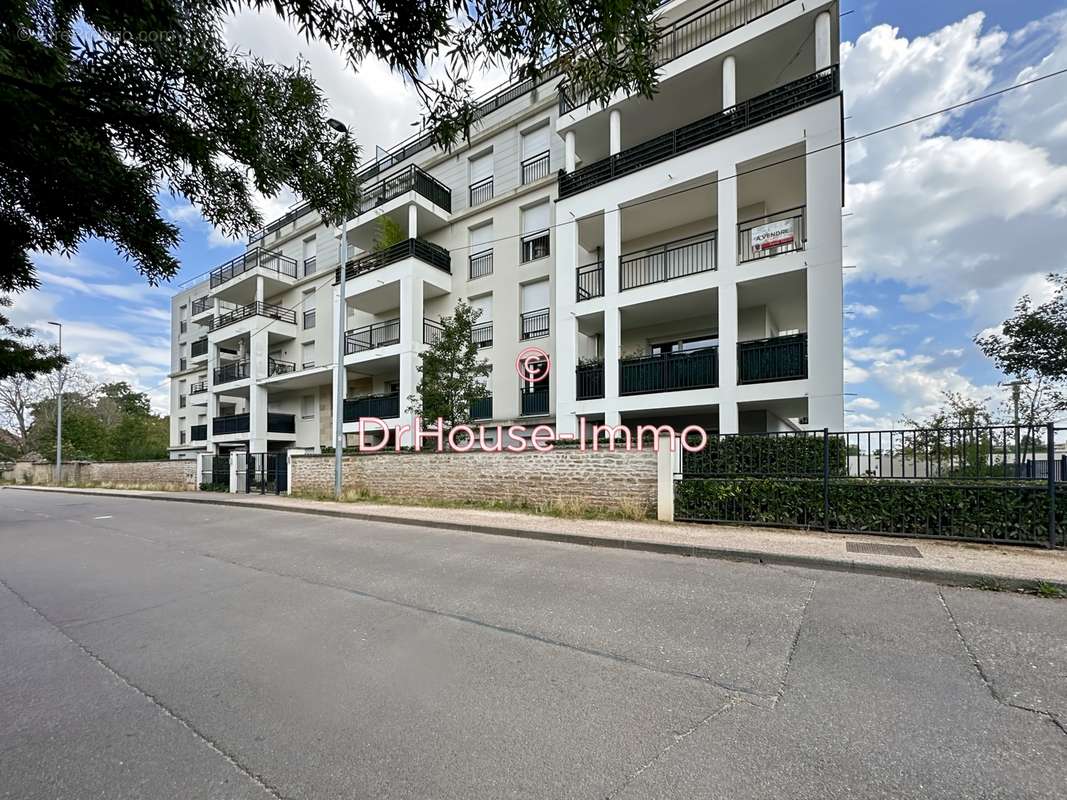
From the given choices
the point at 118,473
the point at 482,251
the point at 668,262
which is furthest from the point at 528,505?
the point at 118,473

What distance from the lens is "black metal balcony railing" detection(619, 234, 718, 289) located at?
12656 millimetres

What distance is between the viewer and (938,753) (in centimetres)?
231

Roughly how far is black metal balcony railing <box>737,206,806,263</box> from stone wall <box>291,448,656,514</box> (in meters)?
5.93

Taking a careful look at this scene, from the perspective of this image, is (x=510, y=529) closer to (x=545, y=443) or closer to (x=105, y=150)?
(x=545, y=443)

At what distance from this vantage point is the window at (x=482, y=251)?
1794 centimetres

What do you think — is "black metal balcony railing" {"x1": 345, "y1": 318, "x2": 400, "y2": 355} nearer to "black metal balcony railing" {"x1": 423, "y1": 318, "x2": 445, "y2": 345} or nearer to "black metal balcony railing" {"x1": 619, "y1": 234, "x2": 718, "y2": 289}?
"black metal balcony railing" {"x1": 423, "y1": 318, "x2": 445, "y2": 345}

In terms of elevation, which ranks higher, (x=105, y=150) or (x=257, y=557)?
(x=105, y=150)

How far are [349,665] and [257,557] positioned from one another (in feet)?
14.8

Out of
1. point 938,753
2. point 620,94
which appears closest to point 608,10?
point 938,753

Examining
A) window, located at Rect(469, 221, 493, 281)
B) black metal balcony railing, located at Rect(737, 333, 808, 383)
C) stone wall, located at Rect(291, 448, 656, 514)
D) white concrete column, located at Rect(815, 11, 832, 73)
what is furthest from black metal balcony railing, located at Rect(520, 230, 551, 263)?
white concrete column, located at Rect(815, 11, 832, 73)

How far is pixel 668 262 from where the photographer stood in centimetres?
1330

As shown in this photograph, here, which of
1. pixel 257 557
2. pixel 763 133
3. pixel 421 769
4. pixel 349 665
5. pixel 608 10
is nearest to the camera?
pixel 421 769

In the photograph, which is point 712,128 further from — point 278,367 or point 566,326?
point 278,367

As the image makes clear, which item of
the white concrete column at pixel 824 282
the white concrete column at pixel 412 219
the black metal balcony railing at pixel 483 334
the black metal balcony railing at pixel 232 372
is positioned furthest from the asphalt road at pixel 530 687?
the black metal balcony railing at pixel 232 372
